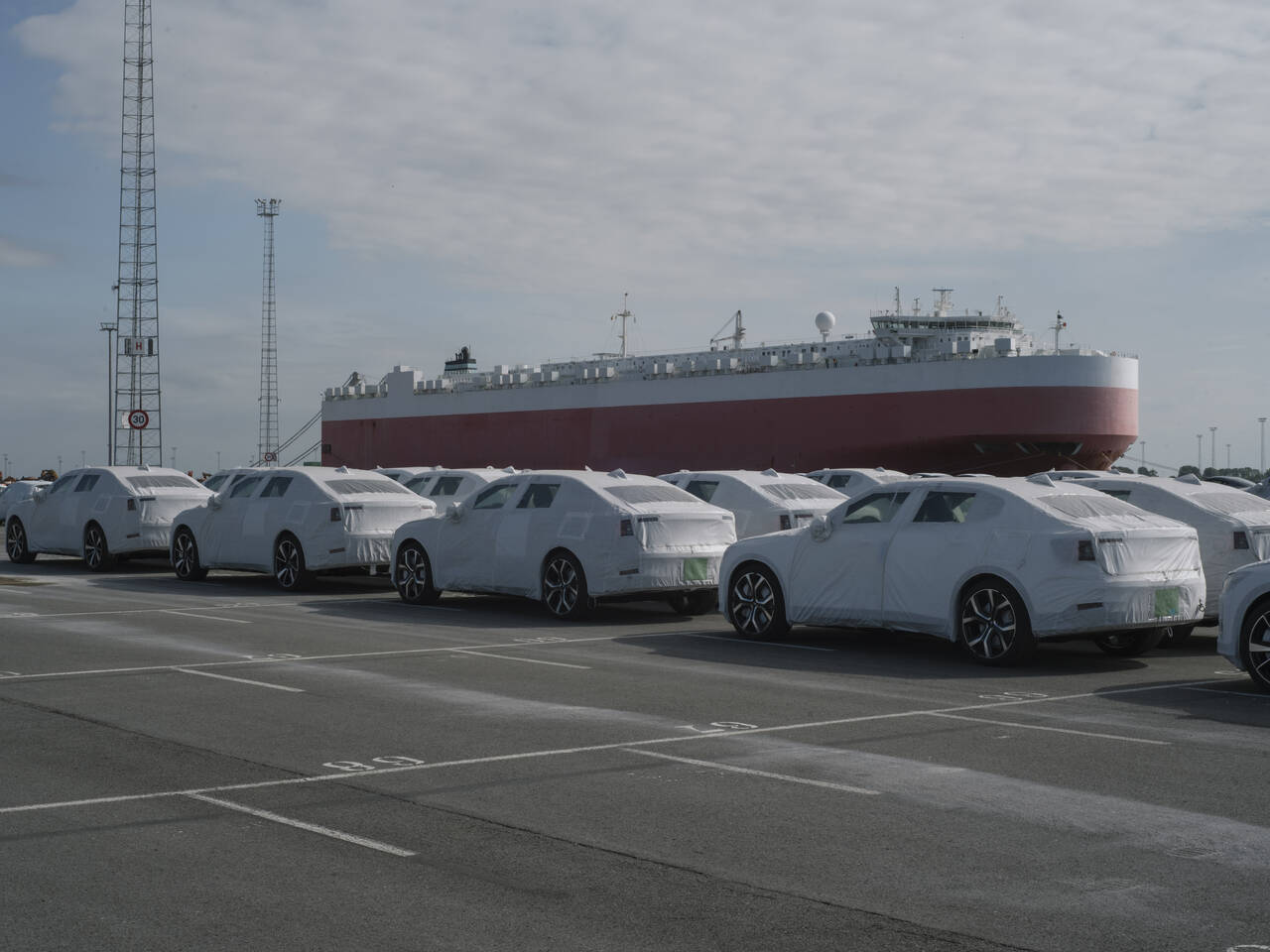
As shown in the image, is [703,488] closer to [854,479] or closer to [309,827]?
[854,479]

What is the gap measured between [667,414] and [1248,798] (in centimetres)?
4932

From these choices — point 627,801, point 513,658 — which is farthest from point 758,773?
point 513,658

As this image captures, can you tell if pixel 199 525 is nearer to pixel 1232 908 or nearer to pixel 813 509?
pixel 813 509

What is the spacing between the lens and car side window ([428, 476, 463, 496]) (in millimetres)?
23641

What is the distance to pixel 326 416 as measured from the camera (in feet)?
246

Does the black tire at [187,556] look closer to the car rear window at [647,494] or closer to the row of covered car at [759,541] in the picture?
the row of covered car at [759,541]

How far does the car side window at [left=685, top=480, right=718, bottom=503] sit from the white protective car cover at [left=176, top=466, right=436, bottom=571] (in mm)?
3780

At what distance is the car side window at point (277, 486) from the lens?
1908 centimetres

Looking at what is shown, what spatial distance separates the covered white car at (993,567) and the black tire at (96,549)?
13661mm

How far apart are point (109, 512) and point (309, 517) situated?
5.64 m

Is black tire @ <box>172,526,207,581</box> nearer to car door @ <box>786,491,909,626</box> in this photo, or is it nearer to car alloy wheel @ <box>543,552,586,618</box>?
car alloy wheel @ <box>543,552,586,618</box>

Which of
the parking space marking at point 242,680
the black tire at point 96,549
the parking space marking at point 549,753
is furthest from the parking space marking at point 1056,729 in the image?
the black tire at point 96,549

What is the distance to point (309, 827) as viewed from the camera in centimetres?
590

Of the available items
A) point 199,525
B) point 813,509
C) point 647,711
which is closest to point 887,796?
point 647,711
